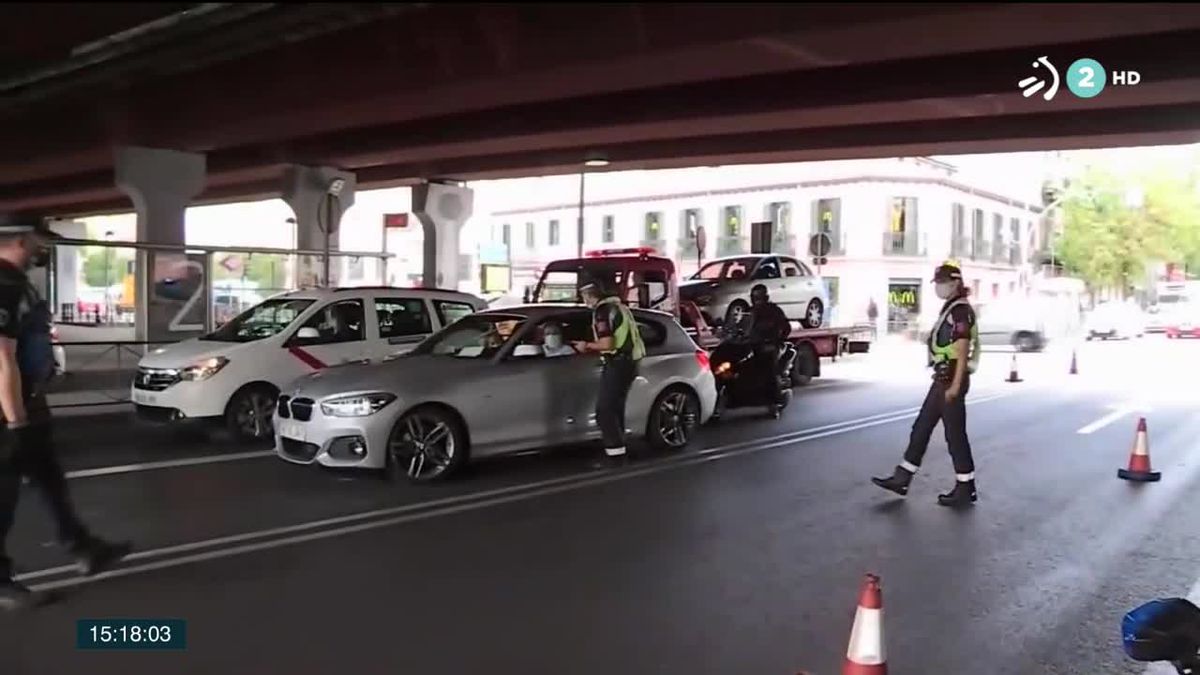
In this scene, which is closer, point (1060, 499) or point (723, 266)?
point (1060, 499)

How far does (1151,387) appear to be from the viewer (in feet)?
64.4

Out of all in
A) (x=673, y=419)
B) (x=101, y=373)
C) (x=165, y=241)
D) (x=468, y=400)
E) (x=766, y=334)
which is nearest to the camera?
(x=468, y=400)

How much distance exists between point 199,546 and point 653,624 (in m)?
3.24

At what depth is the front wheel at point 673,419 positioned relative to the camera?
11023 millimetres

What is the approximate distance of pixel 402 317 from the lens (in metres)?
12.2

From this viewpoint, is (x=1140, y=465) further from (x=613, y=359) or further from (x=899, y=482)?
(x=613, y=359)

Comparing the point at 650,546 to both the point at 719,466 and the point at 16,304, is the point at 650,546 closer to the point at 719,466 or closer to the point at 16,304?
the point at 719,466

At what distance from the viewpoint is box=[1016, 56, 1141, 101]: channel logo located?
7.80 m

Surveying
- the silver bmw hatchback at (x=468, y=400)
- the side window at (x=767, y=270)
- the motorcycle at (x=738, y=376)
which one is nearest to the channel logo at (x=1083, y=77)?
the silver bmw hatchback at (x=468, y=400)

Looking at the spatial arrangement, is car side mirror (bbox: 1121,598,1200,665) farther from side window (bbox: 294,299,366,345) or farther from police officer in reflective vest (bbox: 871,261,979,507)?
side window (bbox: 294,299,366,345)

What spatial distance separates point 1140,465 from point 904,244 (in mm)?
32860

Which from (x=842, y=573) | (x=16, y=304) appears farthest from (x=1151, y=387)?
(x=16, y=304)

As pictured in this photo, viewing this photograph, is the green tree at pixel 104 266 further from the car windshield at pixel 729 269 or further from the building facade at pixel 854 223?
the building facade at pixel 854 223

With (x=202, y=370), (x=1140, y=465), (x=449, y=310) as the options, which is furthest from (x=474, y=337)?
(x=1140, y=465)
